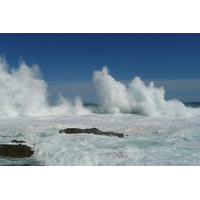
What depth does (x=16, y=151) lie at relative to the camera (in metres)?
7.27

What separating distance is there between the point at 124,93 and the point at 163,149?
526 inches

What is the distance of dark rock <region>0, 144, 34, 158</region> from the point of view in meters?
7.11

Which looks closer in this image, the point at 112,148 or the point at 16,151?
the point at 16,151

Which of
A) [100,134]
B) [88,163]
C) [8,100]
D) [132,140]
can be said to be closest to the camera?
[88,163]

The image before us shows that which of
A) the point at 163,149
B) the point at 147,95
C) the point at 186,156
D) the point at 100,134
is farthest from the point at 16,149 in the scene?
the point at 147,95

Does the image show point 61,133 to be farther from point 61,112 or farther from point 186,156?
point 61,112

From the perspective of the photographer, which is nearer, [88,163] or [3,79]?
[88,163]

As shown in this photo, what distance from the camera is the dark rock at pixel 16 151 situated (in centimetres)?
711

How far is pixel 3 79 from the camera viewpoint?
19391mm

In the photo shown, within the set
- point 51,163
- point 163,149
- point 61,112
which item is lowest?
point 51,163

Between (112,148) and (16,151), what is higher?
(112,148)

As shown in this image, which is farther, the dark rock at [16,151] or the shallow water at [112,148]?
the dark rock at [16,151]

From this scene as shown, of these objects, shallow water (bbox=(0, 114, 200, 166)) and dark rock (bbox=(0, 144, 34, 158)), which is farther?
dark rock (bbox=(0, 144, 34, 158))

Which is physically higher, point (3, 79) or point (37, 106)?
point (3, 79)
